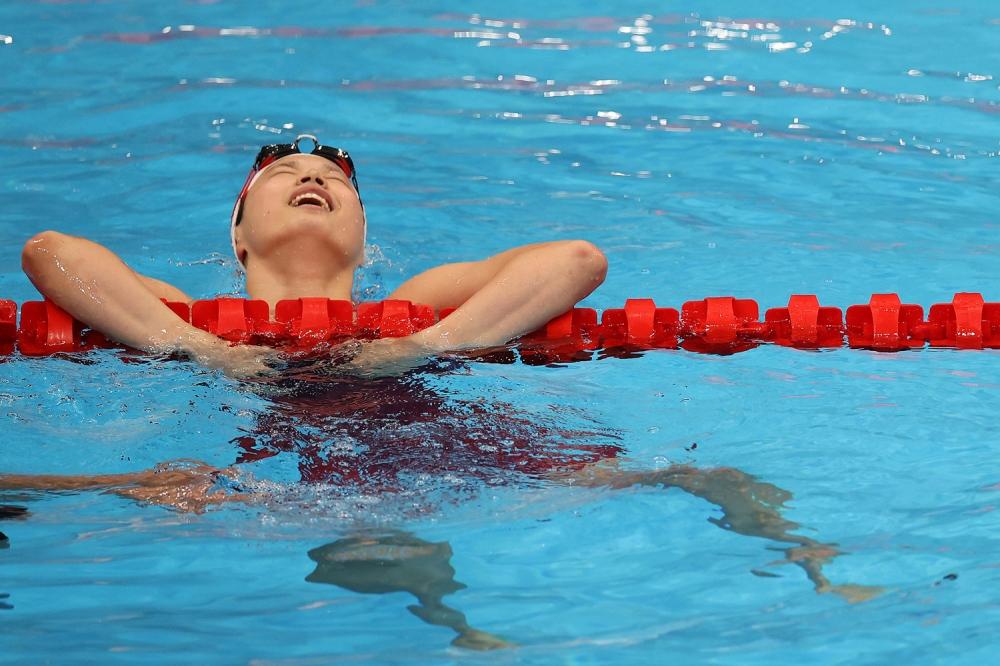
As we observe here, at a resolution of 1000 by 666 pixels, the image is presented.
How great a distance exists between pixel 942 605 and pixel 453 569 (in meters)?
0.99

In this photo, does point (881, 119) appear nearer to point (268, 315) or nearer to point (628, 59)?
point (628, 59)

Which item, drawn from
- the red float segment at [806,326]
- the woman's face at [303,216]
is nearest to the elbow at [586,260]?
the red float segment at [806,326]

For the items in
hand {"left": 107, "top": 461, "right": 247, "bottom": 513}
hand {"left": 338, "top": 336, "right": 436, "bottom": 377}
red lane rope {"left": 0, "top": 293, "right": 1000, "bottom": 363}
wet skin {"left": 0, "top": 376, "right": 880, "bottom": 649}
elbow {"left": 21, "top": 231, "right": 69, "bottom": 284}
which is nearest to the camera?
wet skin {"left": 0, "top": 376, "right": 880, "bottom": 649}

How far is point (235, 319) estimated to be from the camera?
339 cm

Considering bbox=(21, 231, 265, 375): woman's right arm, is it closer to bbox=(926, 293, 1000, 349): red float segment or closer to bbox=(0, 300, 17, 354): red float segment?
bbox=(0, 300, 17, 354): red float segment

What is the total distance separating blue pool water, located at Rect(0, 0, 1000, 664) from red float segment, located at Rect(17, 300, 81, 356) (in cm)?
6

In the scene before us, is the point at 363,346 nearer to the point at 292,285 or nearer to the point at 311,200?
the point at 292,285

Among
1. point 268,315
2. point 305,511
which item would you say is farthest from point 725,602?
point 268,315

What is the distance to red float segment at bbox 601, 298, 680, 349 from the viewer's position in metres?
3.59

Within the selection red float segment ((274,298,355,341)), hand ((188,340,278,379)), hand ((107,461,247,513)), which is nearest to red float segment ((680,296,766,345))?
red float segment ((274,298,355,341))

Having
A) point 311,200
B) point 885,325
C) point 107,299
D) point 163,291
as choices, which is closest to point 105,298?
point 107,299

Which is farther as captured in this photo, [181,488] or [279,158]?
[279,158]

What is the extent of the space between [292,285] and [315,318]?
321mm

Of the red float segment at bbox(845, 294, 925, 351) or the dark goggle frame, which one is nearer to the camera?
the red float segment at bbox(845, 294, 925, 351)
